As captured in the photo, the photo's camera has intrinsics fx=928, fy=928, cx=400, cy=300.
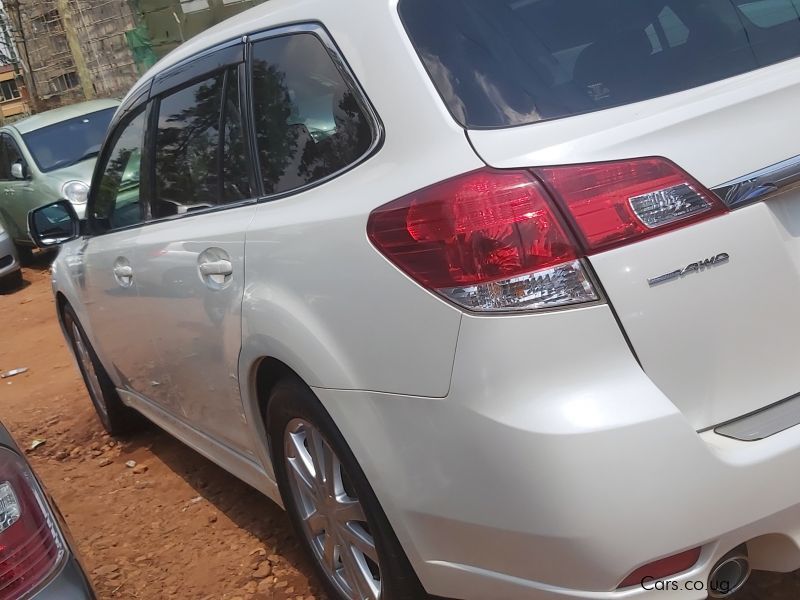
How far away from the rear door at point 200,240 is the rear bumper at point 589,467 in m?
1.03

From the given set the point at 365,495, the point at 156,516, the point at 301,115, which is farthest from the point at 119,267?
the point at 365,495

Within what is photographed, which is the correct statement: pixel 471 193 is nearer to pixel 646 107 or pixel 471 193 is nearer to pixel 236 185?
pixel 646 107

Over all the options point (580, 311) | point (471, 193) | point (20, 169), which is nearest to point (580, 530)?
point (580, 311)

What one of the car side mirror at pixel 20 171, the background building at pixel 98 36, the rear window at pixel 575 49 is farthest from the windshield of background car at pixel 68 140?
the rear window at pixel 575 49

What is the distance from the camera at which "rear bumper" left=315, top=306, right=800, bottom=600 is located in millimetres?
1807

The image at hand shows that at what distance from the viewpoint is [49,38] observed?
66.8 feet

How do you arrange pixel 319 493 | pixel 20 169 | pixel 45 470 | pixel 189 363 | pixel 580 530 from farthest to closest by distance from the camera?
1. pixel 20 169
2. pixel 45 470
3. pixel 189 363
4. pixel 319 493
5. pixel 580 530

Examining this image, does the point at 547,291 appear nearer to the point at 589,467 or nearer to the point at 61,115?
the point at 589,467

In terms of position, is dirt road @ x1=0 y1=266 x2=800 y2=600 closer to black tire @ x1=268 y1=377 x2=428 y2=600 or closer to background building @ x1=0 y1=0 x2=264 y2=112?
black tire @ x1=268 y1=377 x2=428 y2=600

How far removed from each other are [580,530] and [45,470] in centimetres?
A: 391

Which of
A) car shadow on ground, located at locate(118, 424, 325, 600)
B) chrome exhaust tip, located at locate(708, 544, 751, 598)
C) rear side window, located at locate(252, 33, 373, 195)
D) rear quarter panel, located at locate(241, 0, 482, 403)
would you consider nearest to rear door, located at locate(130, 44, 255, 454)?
rear side window, located at locate(252, 33, 373, 195)

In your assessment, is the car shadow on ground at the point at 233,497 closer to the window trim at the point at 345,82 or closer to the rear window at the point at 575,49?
the window trim at the point at 345,82

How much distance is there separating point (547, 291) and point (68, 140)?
10.5 metres

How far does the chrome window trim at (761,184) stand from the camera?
6.23 ft
